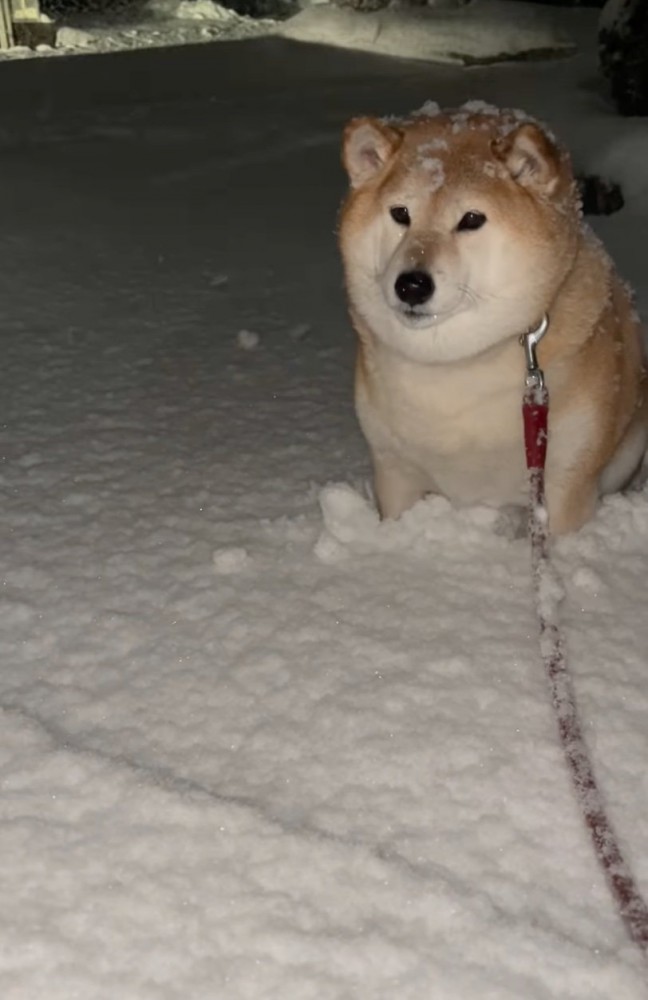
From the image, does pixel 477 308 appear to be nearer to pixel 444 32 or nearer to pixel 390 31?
pixel 444 32

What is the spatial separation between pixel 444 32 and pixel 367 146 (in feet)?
20.4

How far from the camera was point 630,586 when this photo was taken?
1.97 meters

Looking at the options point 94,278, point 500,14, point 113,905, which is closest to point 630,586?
point 113,905

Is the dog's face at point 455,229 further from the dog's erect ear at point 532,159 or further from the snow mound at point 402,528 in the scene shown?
the snow mound at point 402,528

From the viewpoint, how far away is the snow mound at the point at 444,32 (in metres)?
6.99

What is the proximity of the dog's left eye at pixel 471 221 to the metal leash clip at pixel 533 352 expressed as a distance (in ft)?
0.72

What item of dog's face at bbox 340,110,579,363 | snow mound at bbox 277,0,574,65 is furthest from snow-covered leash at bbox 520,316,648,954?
snow mound at bbox 277,0,574,65

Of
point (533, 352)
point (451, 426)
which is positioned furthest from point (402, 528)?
point (533, 352)

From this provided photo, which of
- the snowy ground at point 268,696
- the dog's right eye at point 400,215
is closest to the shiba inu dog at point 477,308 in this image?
the dog's right eye at point 400,215

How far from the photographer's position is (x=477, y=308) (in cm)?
167

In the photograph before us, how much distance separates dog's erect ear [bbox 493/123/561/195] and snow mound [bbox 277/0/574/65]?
19.2 ft

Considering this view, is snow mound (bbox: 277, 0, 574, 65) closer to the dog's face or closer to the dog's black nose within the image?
the dog's face

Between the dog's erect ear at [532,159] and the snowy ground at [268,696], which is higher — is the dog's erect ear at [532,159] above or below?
above

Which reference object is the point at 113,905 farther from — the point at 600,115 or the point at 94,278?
the point at 600,115
